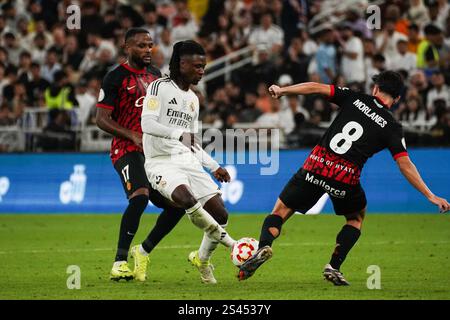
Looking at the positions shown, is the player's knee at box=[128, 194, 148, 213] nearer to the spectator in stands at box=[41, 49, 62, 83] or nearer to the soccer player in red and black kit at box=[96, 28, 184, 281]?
the soccer player in red and black kit at box=[96, 28, 184, 281]

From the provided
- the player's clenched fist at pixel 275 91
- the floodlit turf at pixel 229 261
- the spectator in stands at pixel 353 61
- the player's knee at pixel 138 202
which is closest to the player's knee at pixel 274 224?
the floodlit turf at pixel 229 261

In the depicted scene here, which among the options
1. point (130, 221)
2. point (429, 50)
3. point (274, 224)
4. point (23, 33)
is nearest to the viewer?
point (274, 224)

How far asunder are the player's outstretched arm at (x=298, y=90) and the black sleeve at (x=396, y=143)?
2.52 feet

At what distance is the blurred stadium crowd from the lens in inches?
799

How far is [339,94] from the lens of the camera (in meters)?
9.98

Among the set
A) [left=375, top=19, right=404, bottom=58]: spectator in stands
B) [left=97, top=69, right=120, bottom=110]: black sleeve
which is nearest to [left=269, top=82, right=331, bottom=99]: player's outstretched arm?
[left=97, top=69, right=120, bottom=110]: black sleeve

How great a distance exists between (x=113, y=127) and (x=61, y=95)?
11.5 meters

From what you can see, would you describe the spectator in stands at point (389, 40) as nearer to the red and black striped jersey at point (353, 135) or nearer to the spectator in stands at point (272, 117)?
the spectator in stands at point (272, 117)

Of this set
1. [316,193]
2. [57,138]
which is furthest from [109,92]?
[57,138]

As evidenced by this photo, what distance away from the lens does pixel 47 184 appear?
19.7 metres

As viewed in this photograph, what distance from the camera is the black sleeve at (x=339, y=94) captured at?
32.6 ft

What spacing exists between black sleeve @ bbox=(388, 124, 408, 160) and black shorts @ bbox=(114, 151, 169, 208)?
2.61 meters

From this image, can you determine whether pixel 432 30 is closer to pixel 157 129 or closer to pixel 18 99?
pixel 18 99
